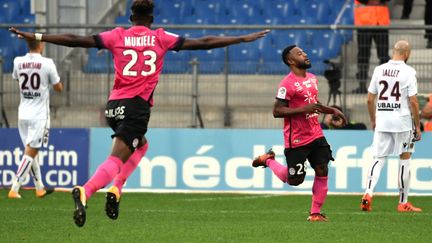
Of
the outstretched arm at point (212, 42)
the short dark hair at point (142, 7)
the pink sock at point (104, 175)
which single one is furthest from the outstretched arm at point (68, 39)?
the pink sock at point (104, 175)

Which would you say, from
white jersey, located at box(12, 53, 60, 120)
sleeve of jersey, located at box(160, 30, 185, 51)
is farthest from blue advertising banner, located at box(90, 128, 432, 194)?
sleeve of jersey, located at box(160, 30, 185, 51)

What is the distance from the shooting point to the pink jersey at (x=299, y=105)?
41.8 feet

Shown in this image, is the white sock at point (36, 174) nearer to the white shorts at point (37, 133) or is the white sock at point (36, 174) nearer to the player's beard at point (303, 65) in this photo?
the white shorts at point (37, 133)

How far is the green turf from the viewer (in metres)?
10.8

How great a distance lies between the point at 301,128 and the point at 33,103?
6018 millimetres

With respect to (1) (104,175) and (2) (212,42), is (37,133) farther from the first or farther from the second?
(2) (212,42)

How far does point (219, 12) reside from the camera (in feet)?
75.9

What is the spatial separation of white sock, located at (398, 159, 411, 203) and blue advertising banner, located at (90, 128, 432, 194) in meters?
3.45

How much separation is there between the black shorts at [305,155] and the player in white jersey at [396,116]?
194 centimetres

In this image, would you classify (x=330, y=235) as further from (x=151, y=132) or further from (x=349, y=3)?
(x=349, y=3)

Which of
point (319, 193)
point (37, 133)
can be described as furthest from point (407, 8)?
point (319, 193)

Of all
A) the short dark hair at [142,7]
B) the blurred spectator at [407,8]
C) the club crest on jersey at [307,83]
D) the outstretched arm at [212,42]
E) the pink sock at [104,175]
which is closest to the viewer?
the pink sock at [104,175]

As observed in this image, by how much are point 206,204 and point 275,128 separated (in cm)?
356

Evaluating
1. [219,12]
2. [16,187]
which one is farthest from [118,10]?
[16,187]
